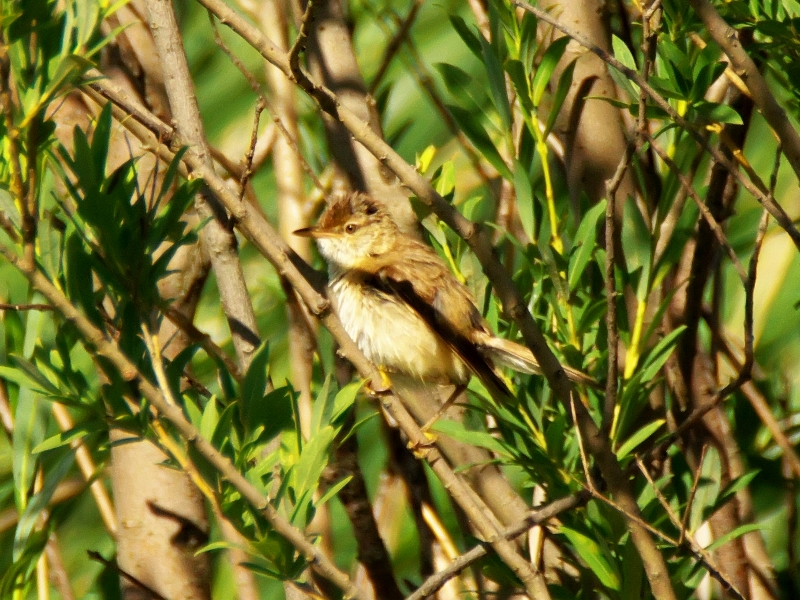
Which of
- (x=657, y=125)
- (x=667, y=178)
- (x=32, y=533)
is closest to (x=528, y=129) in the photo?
(x=667, y=178)

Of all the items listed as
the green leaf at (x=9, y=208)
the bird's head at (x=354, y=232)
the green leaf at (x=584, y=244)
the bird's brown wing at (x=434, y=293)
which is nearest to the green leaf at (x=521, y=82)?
the green leaf at (x=584, y=244)

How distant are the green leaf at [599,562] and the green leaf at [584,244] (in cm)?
61

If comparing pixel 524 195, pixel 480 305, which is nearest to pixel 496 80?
pixel 524 195

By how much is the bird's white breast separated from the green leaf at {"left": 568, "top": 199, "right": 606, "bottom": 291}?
1.35 metres

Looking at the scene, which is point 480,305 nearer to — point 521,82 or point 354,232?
point 521,82

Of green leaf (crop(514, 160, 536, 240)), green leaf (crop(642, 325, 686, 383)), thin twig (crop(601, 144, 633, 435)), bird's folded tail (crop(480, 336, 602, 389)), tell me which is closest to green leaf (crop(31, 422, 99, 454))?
thin twig (crop(601, 144, 633, 435))

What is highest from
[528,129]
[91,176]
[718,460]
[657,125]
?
[91,176]

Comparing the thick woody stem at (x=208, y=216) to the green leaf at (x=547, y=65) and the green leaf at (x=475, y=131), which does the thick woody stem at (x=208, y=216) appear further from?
the green leaf at (x=547, y=65)

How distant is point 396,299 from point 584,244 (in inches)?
58.3

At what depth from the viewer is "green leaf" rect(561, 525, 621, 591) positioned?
206 cm

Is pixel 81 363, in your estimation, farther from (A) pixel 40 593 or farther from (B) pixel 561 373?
(B) pixel 561 373

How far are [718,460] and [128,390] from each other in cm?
158

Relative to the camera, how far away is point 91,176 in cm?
187

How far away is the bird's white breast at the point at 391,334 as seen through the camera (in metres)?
3.67
